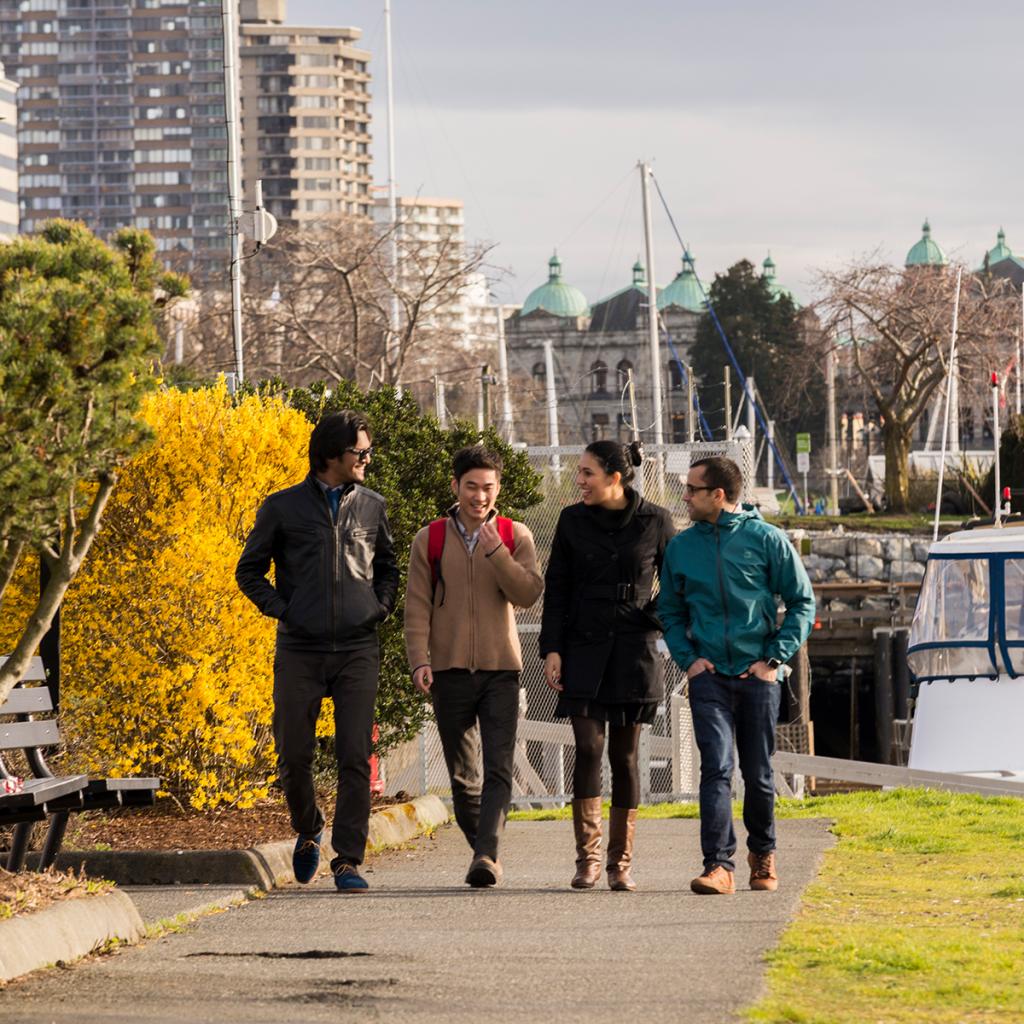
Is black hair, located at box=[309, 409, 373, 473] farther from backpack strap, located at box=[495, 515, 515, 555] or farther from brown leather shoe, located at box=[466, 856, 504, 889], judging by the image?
brown leather shoe, located at box=[466, 856, 504, 889]

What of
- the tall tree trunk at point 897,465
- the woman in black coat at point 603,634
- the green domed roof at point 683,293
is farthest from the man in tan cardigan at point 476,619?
the green domed roof at point 683,293

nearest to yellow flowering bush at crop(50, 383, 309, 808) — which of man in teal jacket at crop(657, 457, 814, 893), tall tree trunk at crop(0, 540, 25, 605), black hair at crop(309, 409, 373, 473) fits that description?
black hair at crop(309, 409, 373, 473)

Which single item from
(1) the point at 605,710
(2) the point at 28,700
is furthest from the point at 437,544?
(2) the point at 28,700

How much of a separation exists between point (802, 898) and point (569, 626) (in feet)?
4.90

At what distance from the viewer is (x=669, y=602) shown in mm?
8883

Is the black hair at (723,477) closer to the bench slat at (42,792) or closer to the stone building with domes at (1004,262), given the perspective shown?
the bench slat at (42,792)

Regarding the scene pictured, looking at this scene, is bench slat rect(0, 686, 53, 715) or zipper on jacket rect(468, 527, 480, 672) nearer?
bench slat rect(0, 686, 53, 715)

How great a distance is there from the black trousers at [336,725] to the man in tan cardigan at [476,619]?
0.31 metres

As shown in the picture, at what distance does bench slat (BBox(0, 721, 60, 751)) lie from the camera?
318 inches

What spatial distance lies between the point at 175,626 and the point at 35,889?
10.2 feet

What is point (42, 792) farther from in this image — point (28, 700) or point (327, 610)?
point (327, 610)

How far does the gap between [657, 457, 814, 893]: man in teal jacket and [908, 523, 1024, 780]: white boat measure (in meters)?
13.1

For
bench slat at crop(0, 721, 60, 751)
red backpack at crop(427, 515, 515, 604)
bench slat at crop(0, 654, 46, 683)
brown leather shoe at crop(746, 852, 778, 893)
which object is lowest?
brown leather shoe at crop(746, 852, 778, 893)

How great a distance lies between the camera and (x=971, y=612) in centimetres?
2591
